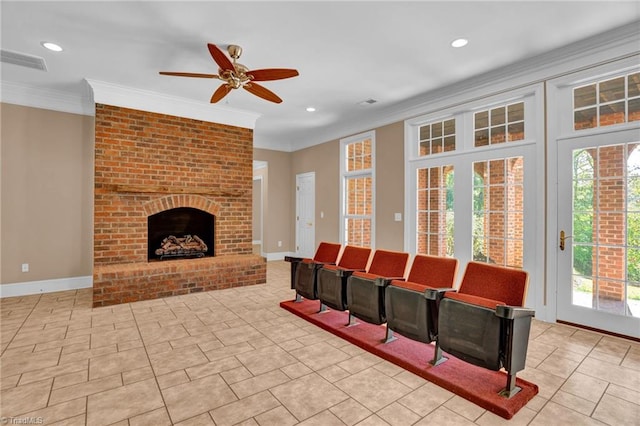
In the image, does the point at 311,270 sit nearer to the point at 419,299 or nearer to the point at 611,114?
the point at 419,299

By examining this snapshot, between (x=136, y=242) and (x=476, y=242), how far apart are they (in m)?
4.76

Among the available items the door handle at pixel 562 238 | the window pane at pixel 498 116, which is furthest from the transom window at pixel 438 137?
the door handle at pixel 562 238

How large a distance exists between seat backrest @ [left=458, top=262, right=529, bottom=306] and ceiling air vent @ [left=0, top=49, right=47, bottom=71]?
200 inches

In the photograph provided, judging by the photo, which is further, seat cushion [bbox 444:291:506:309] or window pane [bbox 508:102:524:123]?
window pane [bbox 508:102:524:123]

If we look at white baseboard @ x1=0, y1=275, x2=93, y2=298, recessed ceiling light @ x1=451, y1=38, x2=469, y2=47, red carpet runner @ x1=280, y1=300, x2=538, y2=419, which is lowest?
red carpet runner @ x1=280, y1=300, x2=538, y2=419

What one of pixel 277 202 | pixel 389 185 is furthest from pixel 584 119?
pixel 277 202

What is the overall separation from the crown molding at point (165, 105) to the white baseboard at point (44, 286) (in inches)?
107

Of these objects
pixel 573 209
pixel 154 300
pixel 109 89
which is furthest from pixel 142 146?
pixel 573 209

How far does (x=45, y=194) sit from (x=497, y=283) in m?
5.89

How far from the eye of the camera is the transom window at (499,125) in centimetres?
384

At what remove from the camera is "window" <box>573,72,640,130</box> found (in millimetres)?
3049

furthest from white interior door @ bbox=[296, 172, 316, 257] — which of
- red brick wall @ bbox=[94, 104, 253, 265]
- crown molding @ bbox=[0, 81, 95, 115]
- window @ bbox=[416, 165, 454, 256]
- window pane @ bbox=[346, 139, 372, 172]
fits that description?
crown molding @ bbox=[0, 81, 95, 115]

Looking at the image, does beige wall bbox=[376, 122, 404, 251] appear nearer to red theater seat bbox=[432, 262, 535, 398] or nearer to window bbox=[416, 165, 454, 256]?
window bbox=[416, 165, 454, 256]

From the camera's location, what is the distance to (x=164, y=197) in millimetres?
4875
